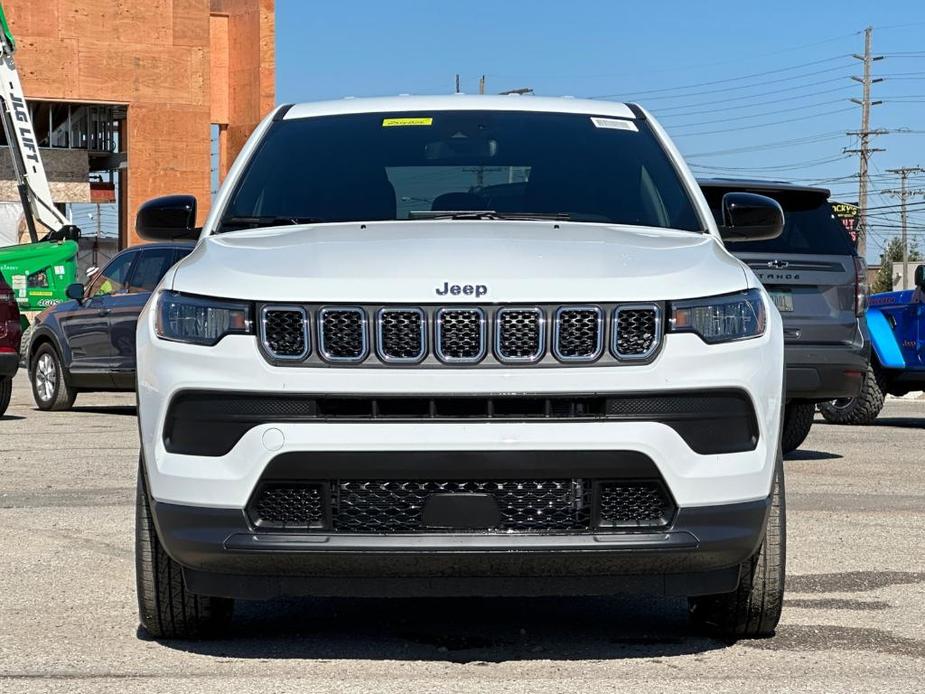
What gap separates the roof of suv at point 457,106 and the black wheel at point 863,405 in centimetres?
898

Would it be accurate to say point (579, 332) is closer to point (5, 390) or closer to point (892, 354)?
point (892, 354)

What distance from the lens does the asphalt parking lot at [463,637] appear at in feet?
16.4

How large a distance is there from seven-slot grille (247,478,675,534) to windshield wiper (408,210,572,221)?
4.76 feet

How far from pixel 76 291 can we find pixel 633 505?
12262 mm

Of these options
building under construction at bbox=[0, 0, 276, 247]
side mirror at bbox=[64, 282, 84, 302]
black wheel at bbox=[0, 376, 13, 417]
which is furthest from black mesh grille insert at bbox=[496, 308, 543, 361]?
building under construction at bbox=[0, 0, 276, 247]

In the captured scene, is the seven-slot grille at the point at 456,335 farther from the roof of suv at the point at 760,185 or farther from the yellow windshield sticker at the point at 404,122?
the roof of suv at the point at 760,185

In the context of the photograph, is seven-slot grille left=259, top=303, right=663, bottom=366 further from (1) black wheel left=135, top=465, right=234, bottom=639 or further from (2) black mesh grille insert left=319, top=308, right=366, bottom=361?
(1) black wheel left=135, top=465, right=234, bottom=639

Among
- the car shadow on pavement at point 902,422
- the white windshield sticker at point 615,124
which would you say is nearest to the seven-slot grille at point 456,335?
the white windshield sticker at point 615,124

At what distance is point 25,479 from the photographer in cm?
1064

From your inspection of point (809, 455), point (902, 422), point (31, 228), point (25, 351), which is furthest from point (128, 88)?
point (809, 455)

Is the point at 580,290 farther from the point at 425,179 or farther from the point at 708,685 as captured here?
the point at 425,179

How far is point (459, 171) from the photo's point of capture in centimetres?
645

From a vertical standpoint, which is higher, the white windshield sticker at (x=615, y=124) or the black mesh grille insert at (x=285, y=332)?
the white windshield sticker at (x=615, y=124)

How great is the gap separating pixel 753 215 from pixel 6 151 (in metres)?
45.4
